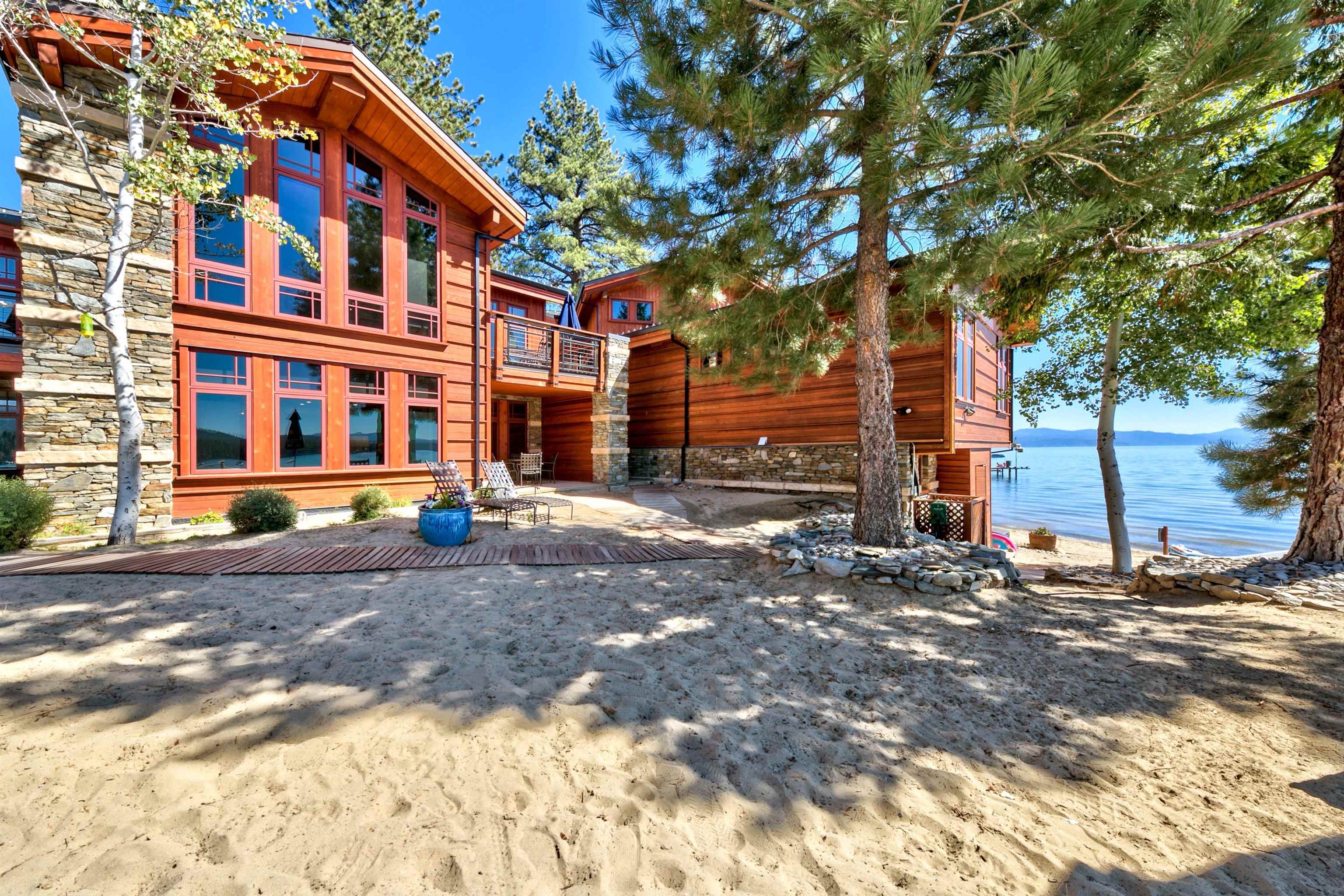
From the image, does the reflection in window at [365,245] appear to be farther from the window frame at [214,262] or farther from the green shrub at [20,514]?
the green shrub at [20,514]

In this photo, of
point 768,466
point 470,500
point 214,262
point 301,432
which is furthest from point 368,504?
point 768,466

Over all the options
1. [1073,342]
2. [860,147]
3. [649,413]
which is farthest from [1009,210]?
[649,413]

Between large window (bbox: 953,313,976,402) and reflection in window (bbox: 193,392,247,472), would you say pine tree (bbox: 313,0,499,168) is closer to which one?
reflection in window (bbox: 193,392,247,472)

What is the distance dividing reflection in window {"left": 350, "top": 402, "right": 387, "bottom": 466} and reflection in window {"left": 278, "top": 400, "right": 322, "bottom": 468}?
0.49 metres

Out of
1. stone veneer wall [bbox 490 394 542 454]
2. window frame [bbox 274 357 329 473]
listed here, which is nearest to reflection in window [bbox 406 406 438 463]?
window frame [bbox 274 357 329 473]

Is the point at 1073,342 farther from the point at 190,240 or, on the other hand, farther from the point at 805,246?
the point at 190,240

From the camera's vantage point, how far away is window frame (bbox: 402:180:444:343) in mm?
9602

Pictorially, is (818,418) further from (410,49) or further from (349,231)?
(410,49)

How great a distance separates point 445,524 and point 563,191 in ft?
65.6

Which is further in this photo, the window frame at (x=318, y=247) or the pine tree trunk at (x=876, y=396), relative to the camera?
the window frame at (x=318, y=247)

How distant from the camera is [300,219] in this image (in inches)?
332

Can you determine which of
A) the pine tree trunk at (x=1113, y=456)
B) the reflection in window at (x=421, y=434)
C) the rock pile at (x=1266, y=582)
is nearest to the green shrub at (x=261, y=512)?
the reflection in window at (x=421, y=434)

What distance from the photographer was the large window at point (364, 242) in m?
8.98

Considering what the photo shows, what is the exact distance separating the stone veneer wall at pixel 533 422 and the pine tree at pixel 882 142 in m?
10.6
